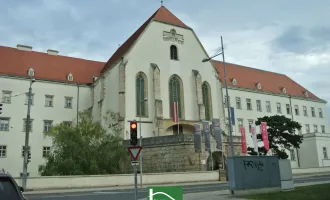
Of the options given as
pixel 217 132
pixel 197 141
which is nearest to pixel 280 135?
pixel 217 132

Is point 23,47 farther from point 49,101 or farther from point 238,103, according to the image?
point 238,103

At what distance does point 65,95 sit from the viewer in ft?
152

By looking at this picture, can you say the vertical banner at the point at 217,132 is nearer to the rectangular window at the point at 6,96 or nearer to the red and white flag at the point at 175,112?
the red and white flag at the point at 175,112

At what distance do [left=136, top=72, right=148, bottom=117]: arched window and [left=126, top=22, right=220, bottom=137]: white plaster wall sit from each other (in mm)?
476

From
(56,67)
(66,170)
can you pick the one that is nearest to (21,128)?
(56,67)

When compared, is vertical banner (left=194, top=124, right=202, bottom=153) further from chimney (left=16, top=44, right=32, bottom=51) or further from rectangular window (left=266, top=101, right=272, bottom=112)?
rectangular window (left=266, top=101, right=272, bottom=112)

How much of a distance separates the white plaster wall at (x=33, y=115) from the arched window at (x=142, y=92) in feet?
35.4

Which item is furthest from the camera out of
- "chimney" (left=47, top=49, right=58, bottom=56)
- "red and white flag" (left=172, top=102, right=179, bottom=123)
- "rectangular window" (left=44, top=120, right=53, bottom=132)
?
"chimney" (left=47, top=49, right=58, bottom=56)

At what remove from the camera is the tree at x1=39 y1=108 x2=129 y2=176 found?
94.4 feet

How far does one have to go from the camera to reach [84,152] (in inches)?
1168

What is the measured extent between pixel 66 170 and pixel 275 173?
59.3ft

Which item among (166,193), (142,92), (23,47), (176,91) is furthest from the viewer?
(23,47)

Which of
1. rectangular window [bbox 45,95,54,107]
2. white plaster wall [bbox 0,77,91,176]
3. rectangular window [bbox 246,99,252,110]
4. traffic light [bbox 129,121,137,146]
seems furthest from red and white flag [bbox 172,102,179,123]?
traffic light [bbox 129,121,137,146]

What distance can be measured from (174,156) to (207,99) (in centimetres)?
1482
